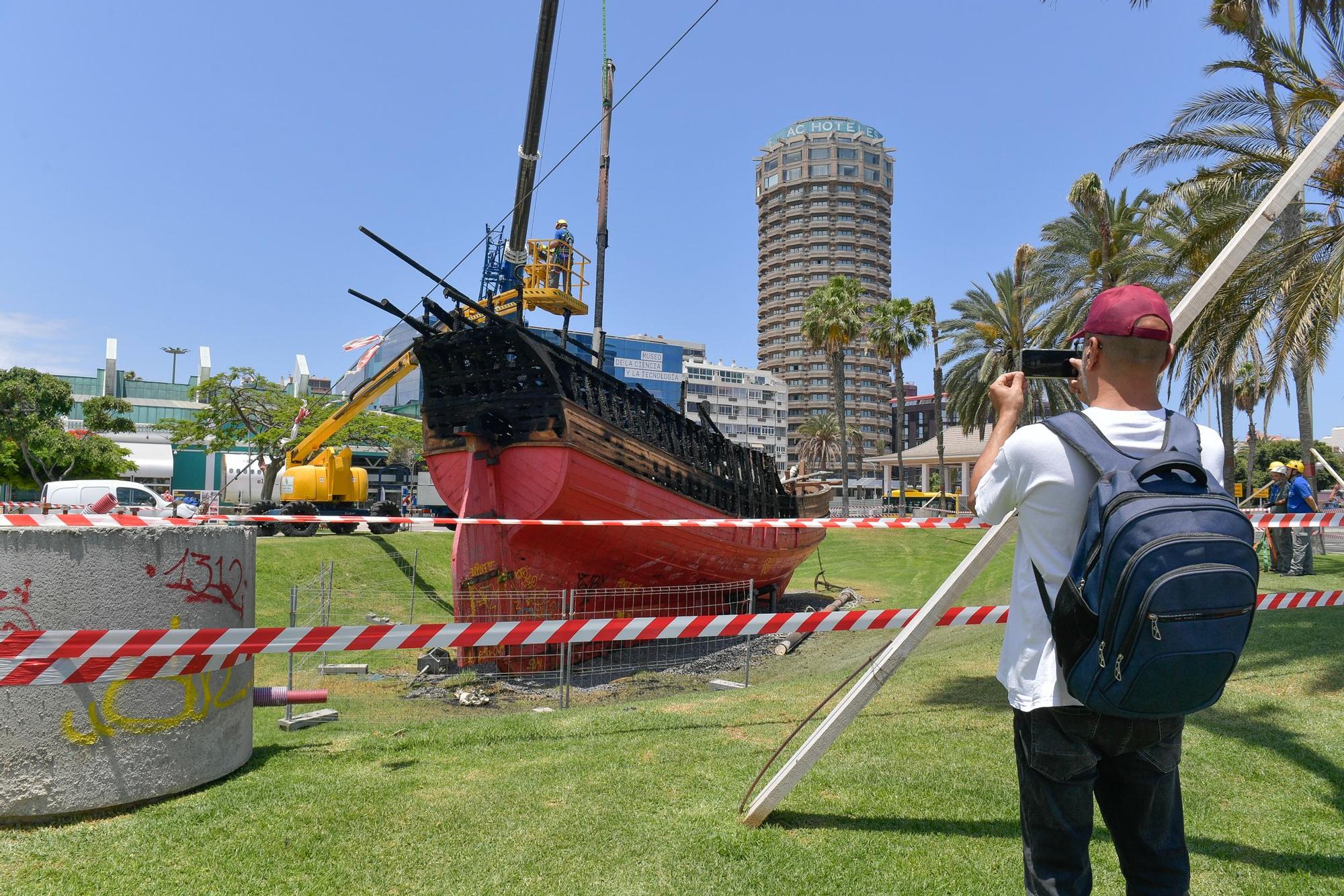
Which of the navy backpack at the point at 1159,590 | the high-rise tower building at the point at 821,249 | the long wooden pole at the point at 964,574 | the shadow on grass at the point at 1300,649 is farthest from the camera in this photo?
the high-rise tower building at the point at 821,249

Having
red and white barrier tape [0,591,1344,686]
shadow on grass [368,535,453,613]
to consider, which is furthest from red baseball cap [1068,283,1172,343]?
shadow on grass [368,535,453,613]

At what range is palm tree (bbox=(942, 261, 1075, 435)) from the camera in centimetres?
2873

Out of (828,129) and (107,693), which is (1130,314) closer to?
(107,693)

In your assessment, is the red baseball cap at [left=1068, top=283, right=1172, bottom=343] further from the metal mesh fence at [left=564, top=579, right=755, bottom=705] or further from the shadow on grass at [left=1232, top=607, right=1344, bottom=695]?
the metal mesh fence at [left=564, top=579, right=755, bottom=705]

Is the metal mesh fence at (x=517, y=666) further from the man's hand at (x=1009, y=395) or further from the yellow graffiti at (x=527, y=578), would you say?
the man's hand at (x=1009, y=395)

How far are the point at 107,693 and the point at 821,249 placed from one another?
111344 millimetres

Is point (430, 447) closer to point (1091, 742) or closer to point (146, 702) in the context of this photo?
point (146, 702)

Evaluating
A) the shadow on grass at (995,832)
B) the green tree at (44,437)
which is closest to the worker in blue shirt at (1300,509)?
the shadow on grass at (995,832)

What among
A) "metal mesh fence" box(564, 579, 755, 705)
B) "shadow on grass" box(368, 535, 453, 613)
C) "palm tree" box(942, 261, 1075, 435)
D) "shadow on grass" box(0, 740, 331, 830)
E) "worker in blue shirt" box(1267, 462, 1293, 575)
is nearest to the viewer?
"shadow on grass" box(0, 740, 331, 830)

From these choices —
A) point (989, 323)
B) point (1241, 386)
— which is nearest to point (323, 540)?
point (989, 323)

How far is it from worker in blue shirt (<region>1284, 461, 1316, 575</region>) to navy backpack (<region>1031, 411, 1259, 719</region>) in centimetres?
1010

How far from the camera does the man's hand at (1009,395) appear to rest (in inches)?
88.4

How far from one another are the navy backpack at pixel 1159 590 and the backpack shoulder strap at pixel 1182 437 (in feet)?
0.16

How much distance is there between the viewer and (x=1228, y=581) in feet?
5.25
